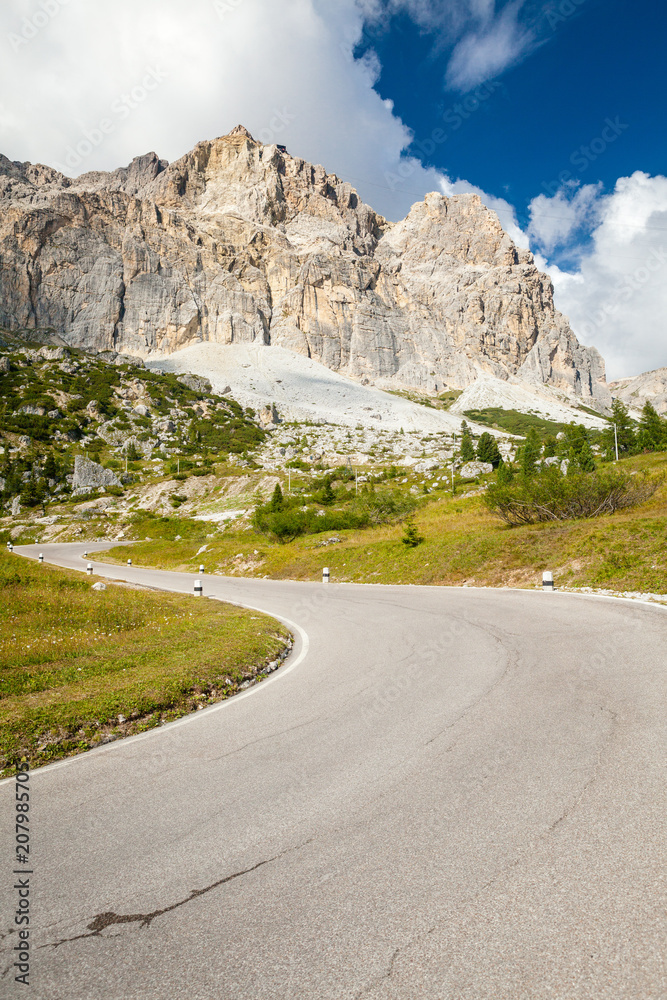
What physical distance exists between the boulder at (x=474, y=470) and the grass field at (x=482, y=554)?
37338mm

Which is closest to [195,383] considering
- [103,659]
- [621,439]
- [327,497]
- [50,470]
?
[50,470]

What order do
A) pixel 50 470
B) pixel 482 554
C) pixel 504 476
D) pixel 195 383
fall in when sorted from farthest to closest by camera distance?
pixel 195 383, pixel 50 470, pixel 504 476, pixel 482 554

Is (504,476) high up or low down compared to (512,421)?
down

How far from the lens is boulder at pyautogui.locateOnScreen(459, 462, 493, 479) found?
76.0m

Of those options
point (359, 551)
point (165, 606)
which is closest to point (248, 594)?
point (165, 606)

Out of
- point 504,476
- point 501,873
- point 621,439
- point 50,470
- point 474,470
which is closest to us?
point 501,873

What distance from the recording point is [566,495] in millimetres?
22641

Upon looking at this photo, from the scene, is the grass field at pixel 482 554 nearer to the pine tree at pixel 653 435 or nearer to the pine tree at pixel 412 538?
the pine tree at pixel 412 538

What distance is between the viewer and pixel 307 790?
4094 mm

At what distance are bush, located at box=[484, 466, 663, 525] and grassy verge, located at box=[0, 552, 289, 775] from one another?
1465cm

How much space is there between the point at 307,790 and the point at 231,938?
1548 millimetres

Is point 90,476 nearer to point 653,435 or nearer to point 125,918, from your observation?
point 653,435

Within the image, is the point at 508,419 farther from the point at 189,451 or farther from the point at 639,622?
the point at 639,622

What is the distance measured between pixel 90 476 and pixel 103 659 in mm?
91372
